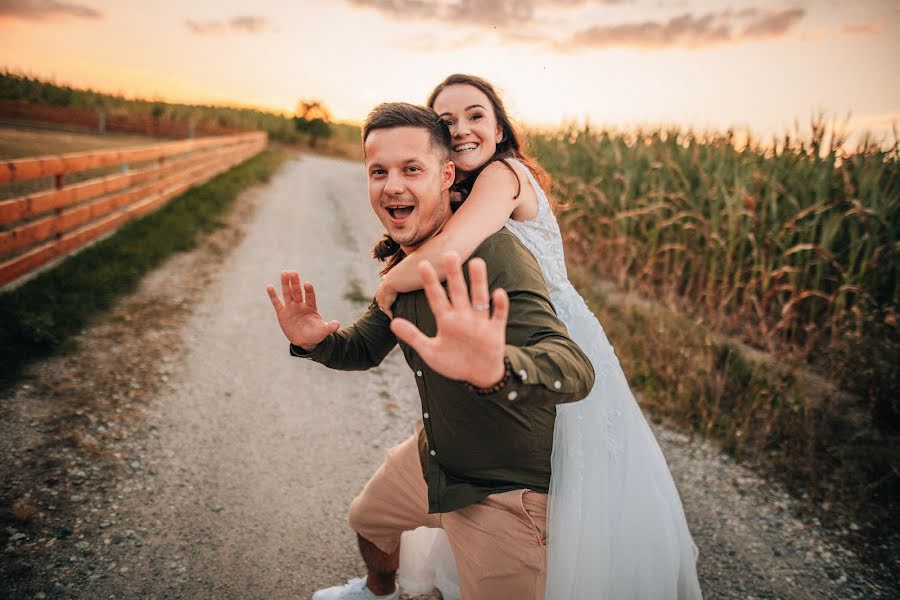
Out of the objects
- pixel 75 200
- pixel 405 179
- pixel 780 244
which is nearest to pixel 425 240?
pixel 405 179

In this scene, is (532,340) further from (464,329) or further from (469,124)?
(469,124)

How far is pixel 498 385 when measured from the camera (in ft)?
4.15

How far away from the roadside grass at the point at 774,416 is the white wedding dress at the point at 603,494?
2.09m

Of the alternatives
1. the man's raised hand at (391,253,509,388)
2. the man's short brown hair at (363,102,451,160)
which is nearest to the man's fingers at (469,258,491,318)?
the man's raised hand at (391,253,509,388)

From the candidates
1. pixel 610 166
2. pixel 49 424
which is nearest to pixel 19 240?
pixel 49 424

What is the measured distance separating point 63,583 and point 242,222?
8134 millimetres

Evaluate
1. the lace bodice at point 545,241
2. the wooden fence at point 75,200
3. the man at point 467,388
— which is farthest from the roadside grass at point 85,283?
the lace bodice at point 545,241

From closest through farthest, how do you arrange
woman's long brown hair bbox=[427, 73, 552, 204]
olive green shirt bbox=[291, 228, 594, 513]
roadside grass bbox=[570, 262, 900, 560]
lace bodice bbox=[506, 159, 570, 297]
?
1. olive green shirt bbox=[291, 228, 594, 513]
2. lace bodice bbox=[506, 159, 570, 297]
3. woman's long brown hair bbox=[427, 73, 552, 204]
4. roadside grass bbox=[570, 262, 900, 560]

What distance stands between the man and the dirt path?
1.07 metres

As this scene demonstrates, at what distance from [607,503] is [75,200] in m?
6.89

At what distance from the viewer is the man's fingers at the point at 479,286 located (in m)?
1.19

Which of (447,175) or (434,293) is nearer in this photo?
(434,293)

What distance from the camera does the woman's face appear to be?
2422 mm

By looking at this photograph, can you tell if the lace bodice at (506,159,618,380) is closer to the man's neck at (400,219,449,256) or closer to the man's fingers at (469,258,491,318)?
the man's neck at (400,219,449,256)
